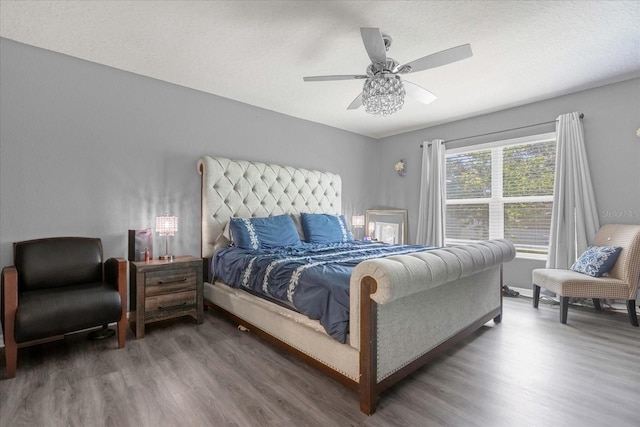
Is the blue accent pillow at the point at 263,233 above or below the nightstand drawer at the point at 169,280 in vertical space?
above

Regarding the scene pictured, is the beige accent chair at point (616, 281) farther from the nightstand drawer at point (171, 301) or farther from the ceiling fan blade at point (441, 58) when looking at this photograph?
the nightstand drawer at point (171, 301)

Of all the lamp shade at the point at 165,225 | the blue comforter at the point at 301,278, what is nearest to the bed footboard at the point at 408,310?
the blue comforter at the point at 301,278

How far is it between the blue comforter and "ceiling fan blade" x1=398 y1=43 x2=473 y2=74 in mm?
1542

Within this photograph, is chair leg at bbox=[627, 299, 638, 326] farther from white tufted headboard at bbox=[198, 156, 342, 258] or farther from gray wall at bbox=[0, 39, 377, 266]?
gray wall at bbox=[0, 39, 377, 266]

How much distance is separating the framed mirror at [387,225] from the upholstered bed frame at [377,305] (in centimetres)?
222

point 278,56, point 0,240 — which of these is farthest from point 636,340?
point 0,240

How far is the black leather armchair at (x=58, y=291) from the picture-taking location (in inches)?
78.3

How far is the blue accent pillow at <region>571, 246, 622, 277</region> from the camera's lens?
→ 9.85 feet

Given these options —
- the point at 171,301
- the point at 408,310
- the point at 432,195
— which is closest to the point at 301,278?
the point at 408,310

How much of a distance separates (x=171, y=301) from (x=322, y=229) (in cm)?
189

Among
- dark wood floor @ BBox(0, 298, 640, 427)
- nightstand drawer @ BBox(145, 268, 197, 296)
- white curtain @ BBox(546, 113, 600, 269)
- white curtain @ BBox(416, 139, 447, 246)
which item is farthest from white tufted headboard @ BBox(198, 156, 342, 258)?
white curtain @ BBox(546, 113, 600, 269)

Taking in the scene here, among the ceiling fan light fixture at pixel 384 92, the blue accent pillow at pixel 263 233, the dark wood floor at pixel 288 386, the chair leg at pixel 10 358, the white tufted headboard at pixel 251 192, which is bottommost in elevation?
the dark wood floor at pixel 288 386

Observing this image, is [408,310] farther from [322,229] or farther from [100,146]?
[100,146]

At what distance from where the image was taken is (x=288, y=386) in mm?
1896
